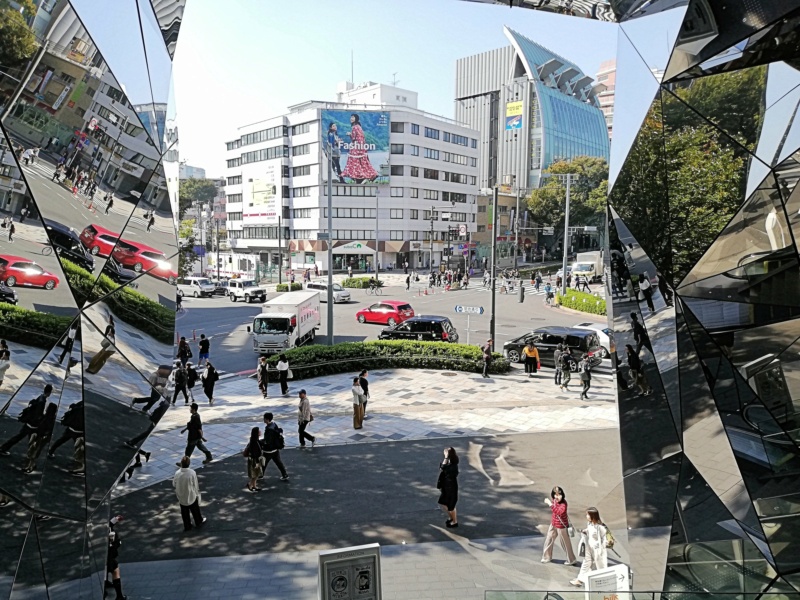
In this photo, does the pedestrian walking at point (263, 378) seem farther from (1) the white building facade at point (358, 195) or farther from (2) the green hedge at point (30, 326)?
(1) the white building facade at point (358, 195)

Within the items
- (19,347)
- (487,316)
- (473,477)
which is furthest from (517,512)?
(487,316)

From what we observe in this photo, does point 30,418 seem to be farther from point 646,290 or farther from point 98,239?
point 646,290

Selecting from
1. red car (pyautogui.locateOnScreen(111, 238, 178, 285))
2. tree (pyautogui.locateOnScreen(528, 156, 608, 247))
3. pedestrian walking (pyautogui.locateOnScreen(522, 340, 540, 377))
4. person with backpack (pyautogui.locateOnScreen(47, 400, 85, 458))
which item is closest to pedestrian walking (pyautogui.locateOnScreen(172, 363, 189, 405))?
red car (pyautogui.locateOnScreen(111, 238, 178, 285))

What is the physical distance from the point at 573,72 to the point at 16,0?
327 feet

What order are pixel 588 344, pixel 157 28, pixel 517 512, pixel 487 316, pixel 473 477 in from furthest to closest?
pixel 487 316
pixel 588 344
pixel 473 477
pixel 517 512
pixel 157 28

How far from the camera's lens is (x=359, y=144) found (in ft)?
199

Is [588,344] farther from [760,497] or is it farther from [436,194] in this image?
[436,194]

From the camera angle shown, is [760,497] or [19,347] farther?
[760,497]

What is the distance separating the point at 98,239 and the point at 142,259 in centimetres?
89

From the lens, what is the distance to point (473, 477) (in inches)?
436

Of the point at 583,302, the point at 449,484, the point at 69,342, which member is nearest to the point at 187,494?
the point at 449,484

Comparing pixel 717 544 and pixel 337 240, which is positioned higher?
pixel 337 240

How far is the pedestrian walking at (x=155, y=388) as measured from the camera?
20.9ft

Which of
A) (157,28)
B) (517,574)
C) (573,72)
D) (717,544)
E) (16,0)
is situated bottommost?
(517,574)
